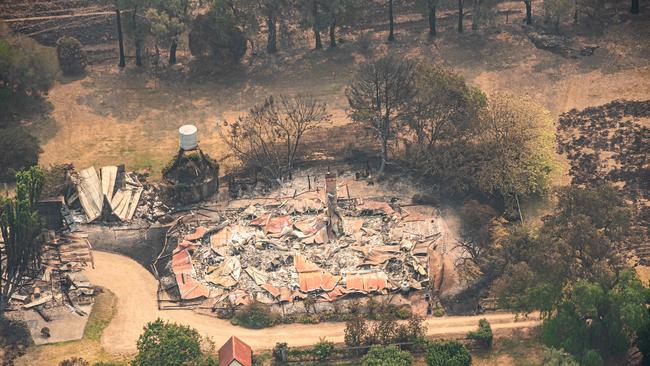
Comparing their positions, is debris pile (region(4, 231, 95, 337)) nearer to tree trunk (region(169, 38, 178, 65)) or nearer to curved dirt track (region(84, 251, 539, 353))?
curved dirt track (region(84, 251, 539, 353))

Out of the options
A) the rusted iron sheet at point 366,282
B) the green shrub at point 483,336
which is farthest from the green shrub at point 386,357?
the rusted iron sheet at point 366,282

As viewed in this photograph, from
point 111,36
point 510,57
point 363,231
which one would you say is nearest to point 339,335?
point 363,231

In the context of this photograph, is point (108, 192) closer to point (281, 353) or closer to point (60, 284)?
point (60, 284)

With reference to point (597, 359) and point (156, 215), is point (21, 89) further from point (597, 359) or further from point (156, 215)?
point (597, 359)

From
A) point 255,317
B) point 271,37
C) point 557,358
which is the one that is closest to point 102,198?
point 255,317

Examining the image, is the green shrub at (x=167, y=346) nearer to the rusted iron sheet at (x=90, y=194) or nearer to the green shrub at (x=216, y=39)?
the rusted iron sheet at (x=90, y=194)

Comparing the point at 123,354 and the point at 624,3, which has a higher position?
the point at 624,3

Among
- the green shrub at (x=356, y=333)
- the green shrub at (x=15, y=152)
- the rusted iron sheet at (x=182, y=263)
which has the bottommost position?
the green shrub at (x=356, y=333)
